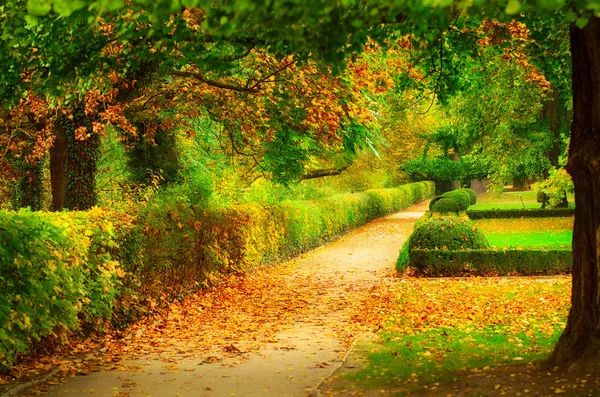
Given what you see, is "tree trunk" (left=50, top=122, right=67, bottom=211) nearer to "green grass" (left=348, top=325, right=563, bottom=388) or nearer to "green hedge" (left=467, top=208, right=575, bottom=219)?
"green grass" (left=348, top=325, right=563, bottom=388)

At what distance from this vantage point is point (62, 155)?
17.7m

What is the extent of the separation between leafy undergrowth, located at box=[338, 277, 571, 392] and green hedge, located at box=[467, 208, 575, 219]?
18.6m

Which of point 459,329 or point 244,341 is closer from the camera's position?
point 244,341

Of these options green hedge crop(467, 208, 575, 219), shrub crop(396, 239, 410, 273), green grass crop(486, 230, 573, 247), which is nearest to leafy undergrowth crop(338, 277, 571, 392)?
shrub crop(396, 239, 410, 273)

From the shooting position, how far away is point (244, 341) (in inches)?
428

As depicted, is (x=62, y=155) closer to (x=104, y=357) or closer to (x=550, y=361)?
(x=104, y=357)

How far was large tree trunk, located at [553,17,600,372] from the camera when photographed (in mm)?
6934

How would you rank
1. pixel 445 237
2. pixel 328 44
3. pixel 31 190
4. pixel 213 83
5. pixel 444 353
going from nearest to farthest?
pixel 328 44 → pixel 444 353 → pixel 213 83 → pixel 445 237 → pixel 31 190

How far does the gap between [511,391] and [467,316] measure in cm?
533

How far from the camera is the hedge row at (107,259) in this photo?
830cm

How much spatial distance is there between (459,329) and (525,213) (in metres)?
25.4

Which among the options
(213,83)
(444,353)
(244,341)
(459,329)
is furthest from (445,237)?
(444,353)

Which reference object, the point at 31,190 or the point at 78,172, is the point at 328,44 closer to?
the point at 78,172

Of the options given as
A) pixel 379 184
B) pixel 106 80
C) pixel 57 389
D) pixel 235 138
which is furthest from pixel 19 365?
pixel 379 184
